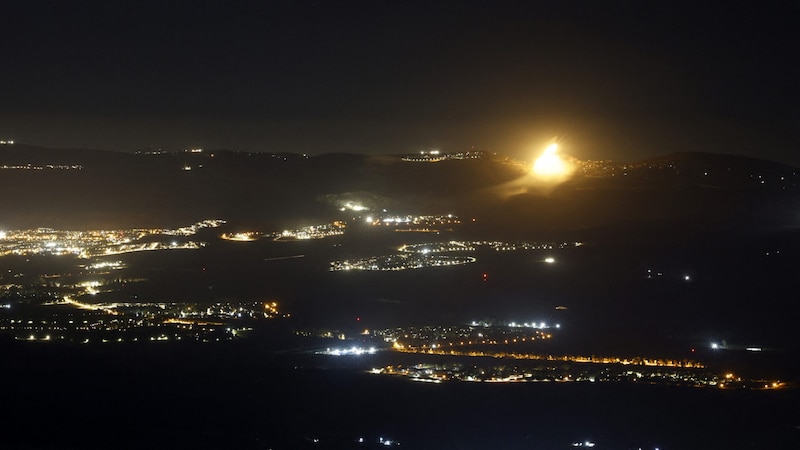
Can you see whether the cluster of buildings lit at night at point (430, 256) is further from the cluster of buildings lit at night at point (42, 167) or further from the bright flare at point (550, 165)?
the cluster of buildings lit at night at point (42, 167)

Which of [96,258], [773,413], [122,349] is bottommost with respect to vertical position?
[773,413]

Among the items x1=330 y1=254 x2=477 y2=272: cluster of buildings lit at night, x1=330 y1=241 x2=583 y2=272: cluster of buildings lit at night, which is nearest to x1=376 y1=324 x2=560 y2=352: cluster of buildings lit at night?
x1=330 y1=241 x2=583 y2=272: cluster of buildings lit at night

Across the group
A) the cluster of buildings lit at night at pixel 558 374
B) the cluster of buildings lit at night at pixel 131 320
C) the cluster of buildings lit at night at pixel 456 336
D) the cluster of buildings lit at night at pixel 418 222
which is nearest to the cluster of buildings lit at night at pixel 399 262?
the cluster of buildings lit at night at pixel 418 222

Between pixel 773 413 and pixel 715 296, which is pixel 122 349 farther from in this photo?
pixel 715 296

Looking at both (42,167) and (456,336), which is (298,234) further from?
(42,167)

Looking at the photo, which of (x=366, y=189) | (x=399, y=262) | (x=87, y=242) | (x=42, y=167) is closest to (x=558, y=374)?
(x=399, y=262)

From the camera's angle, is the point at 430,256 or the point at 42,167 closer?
the point at 430,256

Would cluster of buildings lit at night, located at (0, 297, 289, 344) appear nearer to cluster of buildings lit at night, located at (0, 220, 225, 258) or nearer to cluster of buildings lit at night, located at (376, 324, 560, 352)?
cluster of buildings lit at night, located at (376, 324, 560, 352)

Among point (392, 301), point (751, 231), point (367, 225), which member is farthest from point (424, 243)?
point (751, 231)

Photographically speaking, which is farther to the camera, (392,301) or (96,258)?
(96,258)
